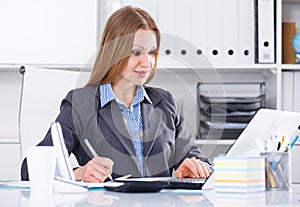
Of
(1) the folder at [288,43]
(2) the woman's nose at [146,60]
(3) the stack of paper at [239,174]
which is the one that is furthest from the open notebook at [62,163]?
(1) the folder at [288,43]

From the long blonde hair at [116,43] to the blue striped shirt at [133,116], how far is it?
0.05 metres

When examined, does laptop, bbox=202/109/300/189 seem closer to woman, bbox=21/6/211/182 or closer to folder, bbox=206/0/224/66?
woman, bbox=21/6/211/182

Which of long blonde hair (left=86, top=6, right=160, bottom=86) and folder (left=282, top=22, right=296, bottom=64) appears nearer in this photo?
long blonde hair (left=86, top=6, right=160, bottom=86)

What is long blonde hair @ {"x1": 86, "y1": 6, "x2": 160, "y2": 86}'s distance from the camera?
6.22 feet

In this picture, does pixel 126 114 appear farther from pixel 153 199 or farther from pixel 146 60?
pixel 153 199

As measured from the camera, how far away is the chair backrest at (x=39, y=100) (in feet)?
6.74

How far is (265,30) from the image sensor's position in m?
2.70

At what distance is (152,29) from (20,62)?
93 cm

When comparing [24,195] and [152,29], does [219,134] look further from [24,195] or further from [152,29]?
[24,195]

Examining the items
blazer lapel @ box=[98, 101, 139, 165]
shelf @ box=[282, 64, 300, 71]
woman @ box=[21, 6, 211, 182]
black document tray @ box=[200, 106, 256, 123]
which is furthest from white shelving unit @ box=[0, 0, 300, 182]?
blazer lapel @ box=[98, 101, 139, 165]

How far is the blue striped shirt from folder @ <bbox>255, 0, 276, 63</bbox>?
942 mm

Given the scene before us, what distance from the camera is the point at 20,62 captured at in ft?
8.78

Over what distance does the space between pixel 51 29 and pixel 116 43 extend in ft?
2.88

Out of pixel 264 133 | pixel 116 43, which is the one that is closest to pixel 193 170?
pixel 264 133
